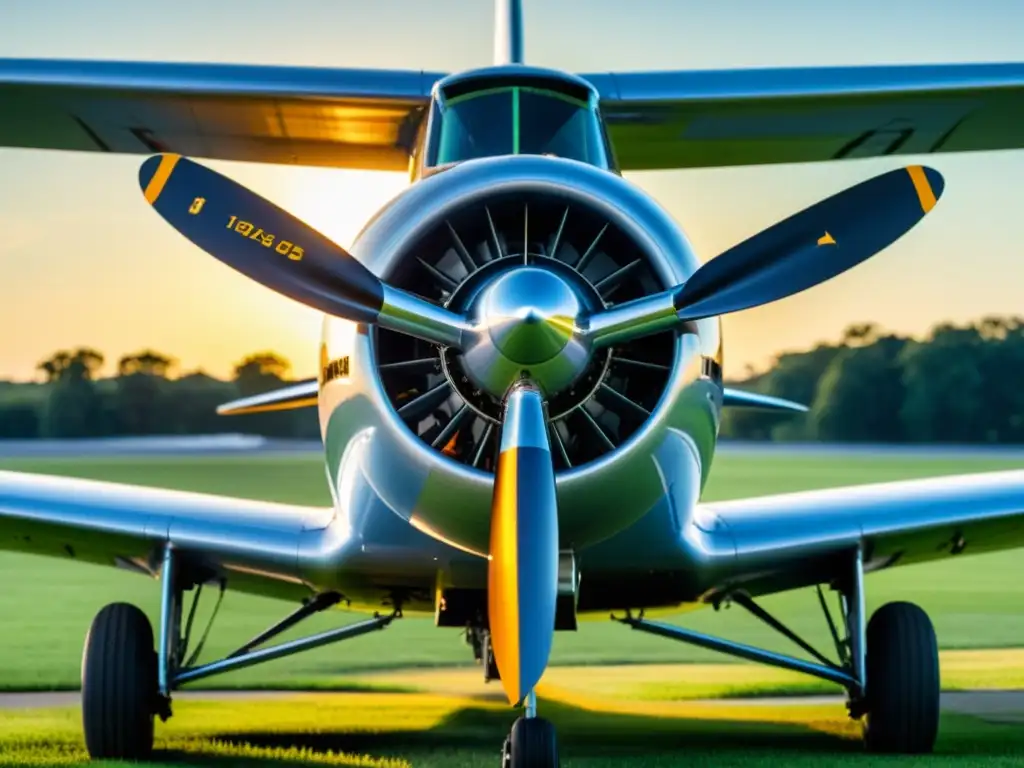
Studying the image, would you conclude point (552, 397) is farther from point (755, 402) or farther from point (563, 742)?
point (755, 402)

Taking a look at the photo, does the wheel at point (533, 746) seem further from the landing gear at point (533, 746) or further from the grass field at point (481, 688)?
the grass field at point (481, 688)

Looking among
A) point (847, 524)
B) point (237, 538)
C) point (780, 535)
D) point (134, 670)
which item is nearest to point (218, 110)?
point (237, 538)

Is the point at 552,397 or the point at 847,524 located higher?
the point at 552,397

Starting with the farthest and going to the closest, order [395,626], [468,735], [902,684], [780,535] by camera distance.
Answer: [395,626] < [468,735] < [902,684] < [780,535]

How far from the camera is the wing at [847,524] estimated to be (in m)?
8.30

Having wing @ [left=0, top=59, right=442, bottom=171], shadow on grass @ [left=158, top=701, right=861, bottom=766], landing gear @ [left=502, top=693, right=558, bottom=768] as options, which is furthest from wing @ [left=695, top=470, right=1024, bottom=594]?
wing @ [left=0, top=59, right=442, bottom=171]

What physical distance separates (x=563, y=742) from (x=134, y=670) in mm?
2429

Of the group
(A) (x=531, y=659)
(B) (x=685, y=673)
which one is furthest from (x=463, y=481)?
(B) (x=685, y=673)

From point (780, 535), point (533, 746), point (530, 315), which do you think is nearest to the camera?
point (530, 315)

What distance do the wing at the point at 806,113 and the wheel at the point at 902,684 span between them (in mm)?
3120

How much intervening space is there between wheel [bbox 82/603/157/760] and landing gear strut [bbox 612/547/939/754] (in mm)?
2688

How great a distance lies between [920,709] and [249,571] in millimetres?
3750

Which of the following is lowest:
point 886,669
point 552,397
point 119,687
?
point 119,687

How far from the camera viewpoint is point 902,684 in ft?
28.3
